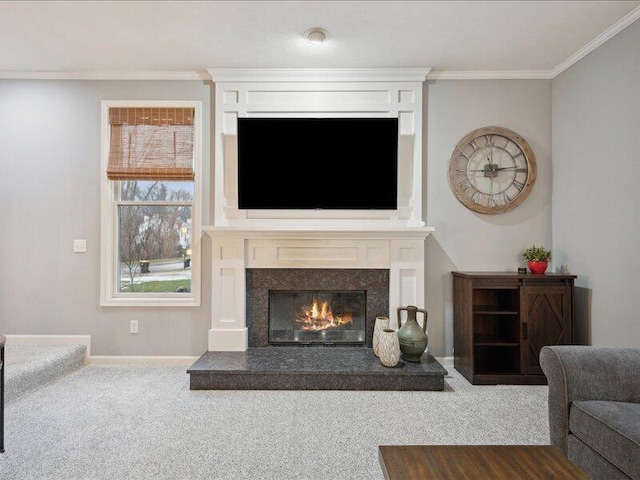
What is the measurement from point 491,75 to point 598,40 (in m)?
0.83

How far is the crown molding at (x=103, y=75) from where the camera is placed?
12.2 ft

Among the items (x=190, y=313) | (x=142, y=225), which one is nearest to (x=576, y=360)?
(x=190, y=313)

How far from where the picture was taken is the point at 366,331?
372 centimetres

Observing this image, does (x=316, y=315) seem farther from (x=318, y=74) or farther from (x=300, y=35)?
(x=300, y=35)

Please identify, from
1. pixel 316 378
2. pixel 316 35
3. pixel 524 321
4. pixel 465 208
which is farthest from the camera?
pixel 465 208

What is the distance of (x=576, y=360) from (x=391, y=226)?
1.99 m

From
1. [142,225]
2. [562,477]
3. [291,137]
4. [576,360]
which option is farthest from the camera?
[142,225]

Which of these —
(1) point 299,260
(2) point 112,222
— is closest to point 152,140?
(2) point 112,222

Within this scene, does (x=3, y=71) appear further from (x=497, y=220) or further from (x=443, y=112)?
(x=497, y=220)

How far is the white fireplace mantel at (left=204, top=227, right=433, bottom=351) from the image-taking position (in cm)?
361

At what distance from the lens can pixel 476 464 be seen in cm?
136

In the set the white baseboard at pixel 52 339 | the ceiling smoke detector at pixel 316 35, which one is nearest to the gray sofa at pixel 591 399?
the ceiling smoke detector at pixel 316 35

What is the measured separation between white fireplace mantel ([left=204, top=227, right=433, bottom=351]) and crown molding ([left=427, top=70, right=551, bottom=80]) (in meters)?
1.54

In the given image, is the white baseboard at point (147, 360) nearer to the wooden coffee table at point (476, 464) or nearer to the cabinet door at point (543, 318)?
the wooden coffee table at point (476, 464)
